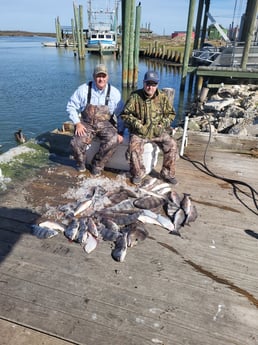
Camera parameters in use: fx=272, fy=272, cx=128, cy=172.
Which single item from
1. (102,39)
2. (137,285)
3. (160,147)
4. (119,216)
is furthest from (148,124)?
(102,39)

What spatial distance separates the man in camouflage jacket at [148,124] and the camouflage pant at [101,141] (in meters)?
0.36

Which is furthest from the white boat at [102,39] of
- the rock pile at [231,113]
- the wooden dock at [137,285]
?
the wooden dock at [137,285]

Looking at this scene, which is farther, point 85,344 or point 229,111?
point 229,111

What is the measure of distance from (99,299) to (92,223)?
1.05 meters

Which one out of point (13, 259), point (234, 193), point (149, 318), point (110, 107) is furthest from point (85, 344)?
point (110, 107)

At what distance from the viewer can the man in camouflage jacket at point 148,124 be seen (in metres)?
4.26

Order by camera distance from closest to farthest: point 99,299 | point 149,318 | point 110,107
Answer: point 149,318 < point 99,299 < point 110,107

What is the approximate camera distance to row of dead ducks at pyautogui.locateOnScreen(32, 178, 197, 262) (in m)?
3.14

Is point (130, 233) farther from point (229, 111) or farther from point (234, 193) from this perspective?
point (229, 111)

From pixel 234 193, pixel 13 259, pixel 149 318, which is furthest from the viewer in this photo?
pixel 234 193

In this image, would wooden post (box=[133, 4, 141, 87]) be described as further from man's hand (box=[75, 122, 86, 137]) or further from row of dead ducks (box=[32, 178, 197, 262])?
row of dead ducks (box=[32, 178, 197, 262])

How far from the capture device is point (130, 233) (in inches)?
125

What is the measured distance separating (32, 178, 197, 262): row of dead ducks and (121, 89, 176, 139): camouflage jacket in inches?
35.3

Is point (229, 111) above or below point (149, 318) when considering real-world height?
below
